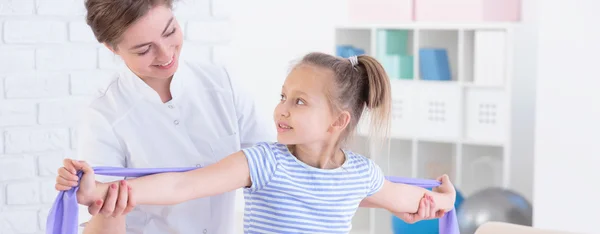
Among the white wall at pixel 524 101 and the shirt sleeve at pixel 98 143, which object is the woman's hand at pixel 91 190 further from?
the white wall at pixel 524 101

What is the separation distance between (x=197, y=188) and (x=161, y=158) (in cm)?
38

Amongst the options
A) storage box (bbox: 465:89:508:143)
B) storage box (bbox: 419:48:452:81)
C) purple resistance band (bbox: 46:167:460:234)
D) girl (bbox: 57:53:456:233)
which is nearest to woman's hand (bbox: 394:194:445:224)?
girl (bbox: 57:53:456:233)

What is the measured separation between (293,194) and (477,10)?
361cm

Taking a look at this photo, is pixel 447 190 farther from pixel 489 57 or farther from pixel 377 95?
pixel 489 57

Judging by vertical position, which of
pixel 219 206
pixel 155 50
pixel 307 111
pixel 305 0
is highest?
pixel 305 0

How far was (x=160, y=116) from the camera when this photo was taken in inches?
82.6

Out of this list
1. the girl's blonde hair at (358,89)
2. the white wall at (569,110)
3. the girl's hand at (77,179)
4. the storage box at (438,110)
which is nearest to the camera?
the girl's hand at (77,179)

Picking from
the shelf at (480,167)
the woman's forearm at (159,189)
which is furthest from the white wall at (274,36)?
the woman's forearm at (159,189)

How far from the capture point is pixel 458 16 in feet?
17.3

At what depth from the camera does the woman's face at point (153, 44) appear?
1.86 m

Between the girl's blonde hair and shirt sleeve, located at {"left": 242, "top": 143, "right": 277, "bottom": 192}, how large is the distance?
18cm

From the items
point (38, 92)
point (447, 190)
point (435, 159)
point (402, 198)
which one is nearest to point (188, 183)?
point (402, 198)

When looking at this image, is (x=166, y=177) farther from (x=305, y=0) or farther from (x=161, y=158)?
(x=305, y=0)

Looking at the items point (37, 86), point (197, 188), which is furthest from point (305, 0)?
point (197, 188)
